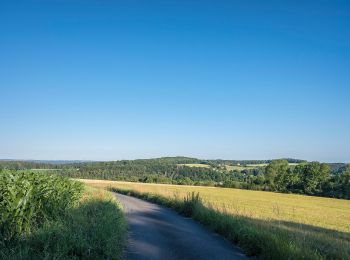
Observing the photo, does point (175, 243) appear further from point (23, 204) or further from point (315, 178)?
point (315, 178)

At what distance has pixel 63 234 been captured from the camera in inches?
Answer: 350

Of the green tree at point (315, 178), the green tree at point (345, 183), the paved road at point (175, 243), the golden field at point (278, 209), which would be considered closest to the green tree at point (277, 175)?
the green tree at point (315, 178)

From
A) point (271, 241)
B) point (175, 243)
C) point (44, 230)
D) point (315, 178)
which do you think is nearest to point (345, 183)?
point (315, 178)

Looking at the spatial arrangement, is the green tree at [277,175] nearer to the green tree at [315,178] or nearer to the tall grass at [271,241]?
the green tree at [315,178]

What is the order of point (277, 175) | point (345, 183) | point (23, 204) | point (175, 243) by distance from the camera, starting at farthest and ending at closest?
point (277, 175) → point (345, 183) → point (175, 243) → point (23, 204)

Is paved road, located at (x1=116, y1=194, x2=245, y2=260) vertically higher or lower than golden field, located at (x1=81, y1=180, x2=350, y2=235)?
higher

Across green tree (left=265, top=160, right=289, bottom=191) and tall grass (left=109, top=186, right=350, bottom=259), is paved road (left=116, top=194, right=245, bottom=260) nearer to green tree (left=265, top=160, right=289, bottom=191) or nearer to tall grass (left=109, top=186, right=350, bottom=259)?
tall grass (left=109, top=186, right=350, bottom=259)

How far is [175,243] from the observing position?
11.4m

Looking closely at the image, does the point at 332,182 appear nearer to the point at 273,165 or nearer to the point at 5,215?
the point at 273,165

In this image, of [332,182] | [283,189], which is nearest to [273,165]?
[283,189]

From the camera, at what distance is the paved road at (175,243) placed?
9.84m

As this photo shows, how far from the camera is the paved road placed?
9.84m

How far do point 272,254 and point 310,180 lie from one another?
9464 cm

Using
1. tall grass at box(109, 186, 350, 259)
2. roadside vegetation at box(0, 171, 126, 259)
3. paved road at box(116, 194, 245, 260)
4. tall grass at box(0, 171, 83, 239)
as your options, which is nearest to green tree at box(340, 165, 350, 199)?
tall grass at box(109, 186, 350, 259)
